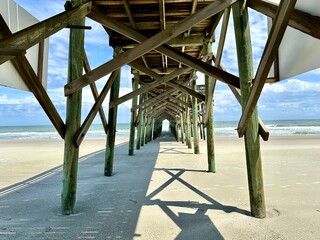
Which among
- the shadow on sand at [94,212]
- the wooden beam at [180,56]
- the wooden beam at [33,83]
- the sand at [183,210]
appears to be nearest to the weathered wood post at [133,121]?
the sand at [183,210]

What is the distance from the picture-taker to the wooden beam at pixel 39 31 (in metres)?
1.77

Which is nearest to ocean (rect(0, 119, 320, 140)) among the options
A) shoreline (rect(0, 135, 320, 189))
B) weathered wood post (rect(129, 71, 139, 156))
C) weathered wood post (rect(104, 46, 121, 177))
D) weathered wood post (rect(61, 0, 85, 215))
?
shoreline (rect(0, 135, 320, 189))

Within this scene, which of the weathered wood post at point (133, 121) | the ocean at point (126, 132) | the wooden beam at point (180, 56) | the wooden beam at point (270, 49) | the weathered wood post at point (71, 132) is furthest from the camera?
the ocean at point (126, 132)

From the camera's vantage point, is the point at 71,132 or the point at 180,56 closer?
the point at 71,132

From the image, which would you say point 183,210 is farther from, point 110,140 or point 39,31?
point 110,140

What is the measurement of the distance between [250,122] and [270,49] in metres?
0.98

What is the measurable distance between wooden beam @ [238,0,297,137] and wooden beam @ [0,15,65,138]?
2.09 meters

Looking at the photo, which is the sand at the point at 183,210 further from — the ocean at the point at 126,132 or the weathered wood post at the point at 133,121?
the ocean at the point at 126,132

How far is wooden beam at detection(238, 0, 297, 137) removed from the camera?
1690 millimetres

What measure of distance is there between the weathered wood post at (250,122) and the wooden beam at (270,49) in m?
0.18

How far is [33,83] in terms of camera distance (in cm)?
241

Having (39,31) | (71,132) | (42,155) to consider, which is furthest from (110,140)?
(42,155)

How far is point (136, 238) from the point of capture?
2.23 meters

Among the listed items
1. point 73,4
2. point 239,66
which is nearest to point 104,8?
point 73,4
